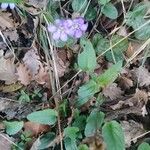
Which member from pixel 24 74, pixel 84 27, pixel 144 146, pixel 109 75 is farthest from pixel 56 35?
pixel 144 146

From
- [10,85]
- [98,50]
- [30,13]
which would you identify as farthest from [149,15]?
[10,85]

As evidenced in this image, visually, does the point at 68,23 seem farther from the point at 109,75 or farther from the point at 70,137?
the point at 70,137

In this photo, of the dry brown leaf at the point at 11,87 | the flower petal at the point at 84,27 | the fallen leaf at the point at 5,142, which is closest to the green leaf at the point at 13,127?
the fallen leaf at the point at 5,142

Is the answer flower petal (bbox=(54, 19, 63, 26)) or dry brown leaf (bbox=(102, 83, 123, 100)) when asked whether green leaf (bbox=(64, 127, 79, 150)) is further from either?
flower petal (bbox=(54, 19, 63, 26))

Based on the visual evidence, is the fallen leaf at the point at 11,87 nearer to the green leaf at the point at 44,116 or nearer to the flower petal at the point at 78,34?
the green leaf at the point at 44,116

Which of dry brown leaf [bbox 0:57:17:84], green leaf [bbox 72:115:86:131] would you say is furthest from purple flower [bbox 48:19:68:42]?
green leaf [bbox 72:115:86:131]

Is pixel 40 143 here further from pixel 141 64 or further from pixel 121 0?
pixel 121 0
